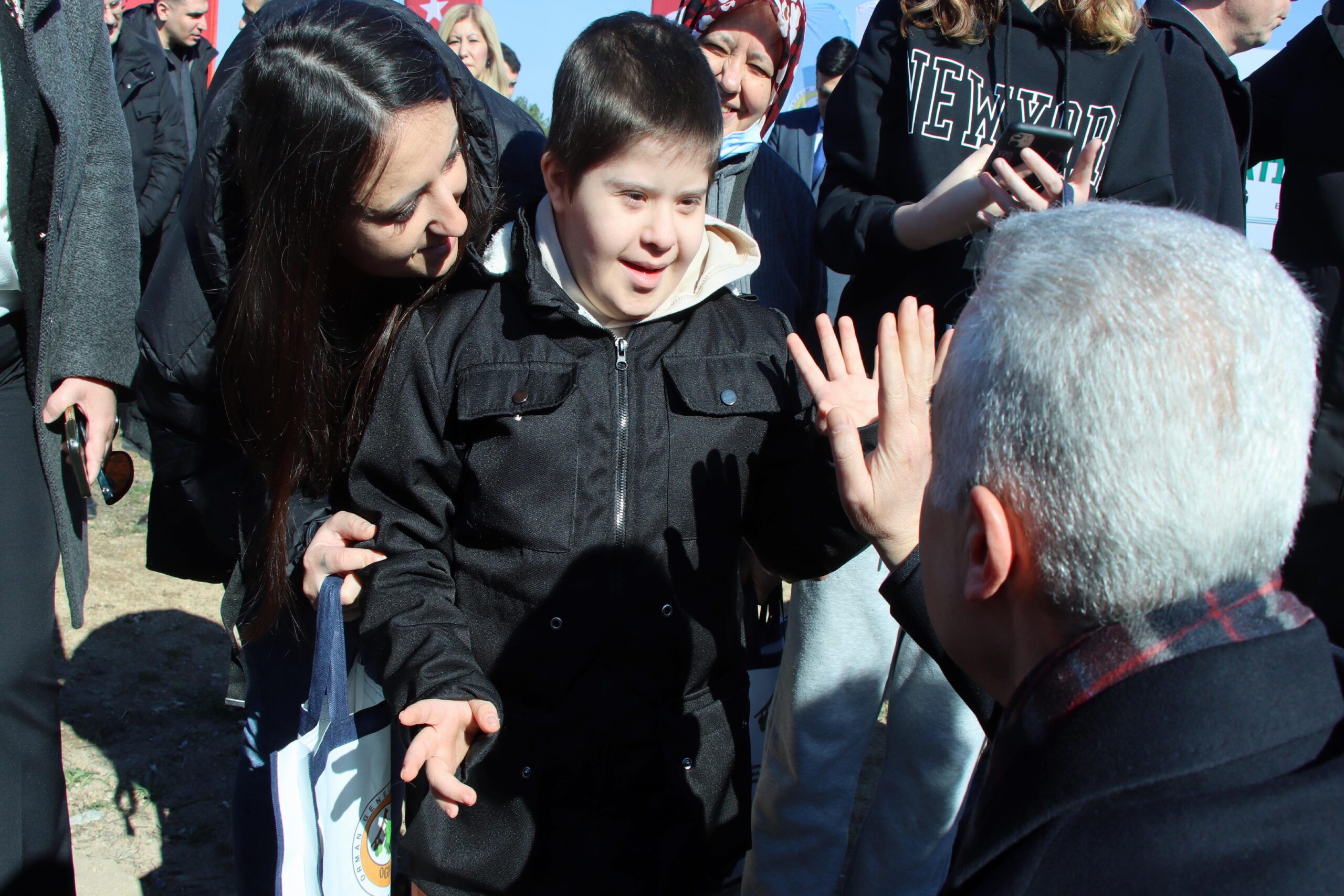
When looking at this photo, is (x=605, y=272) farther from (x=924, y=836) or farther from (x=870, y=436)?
(x=924, y=836)

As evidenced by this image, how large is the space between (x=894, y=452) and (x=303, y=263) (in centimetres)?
98

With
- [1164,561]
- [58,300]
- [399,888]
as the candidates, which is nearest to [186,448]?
[58,300]

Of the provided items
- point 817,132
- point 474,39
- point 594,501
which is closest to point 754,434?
point 594,501

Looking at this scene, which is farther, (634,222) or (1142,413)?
(634,222)

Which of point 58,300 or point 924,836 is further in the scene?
point 924,836

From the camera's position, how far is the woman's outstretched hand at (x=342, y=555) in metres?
1.68

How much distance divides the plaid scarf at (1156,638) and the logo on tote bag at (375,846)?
1.16 meters

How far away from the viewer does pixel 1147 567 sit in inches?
36.7

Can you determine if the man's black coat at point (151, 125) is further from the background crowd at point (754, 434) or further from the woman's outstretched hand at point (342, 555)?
the woman's outstretched hand at point (342, 555)

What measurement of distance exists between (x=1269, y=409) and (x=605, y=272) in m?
1.01

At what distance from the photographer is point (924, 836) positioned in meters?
2.21

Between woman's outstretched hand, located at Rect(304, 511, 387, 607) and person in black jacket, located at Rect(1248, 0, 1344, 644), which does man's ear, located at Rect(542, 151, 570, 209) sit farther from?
person in black jacket, located at Rect(1248, 0, 1344, 644)

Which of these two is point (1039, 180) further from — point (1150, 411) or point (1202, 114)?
point (1150, 411)

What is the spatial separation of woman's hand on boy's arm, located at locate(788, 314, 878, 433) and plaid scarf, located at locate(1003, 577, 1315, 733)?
0.67m
